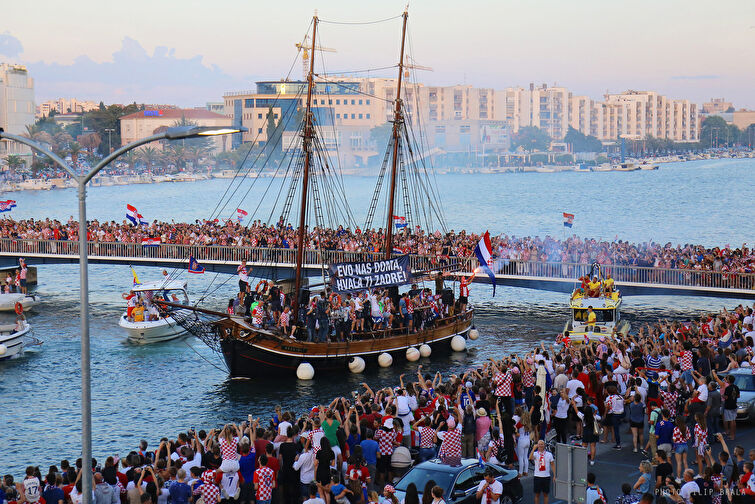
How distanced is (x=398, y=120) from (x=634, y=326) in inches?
566

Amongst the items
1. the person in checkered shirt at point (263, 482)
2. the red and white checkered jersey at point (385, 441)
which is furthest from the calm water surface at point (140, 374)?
the person in checkered shirt at point (263, 482)

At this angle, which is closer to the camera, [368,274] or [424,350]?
[368,274]

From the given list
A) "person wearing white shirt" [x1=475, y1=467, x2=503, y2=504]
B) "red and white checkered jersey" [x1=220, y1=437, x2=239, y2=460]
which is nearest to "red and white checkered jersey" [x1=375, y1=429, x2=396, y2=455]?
Result: "red and white checkered jersey" [x1=220, y1=437, x2=239, y2=460]

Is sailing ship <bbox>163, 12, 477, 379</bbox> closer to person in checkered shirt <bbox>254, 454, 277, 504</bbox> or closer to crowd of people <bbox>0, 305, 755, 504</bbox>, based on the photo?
crowd of people <bbox>0, 305, 755, 504</bbox>

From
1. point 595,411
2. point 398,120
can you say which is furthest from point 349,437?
point 398,120

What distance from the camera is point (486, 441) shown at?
58.7 feet

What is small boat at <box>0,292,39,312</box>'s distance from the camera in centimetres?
4809

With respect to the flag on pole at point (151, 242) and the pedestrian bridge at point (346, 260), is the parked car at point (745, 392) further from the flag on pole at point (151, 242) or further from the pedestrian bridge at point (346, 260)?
the flag on pole at point (151, 242)

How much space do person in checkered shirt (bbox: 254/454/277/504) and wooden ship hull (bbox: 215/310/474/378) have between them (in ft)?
58.6

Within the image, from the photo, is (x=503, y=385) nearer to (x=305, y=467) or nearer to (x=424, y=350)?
(x=305, y=467)

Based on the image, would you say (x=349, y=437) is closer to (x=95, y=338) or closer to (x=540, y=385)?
(x=540, y=385)

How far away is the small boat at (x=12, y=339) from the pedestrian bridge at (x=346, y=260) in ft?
37.2

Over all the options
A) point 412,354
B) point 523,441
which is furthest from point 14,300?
point 523,441

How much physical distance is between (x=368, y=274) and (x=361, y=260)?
1074cm
